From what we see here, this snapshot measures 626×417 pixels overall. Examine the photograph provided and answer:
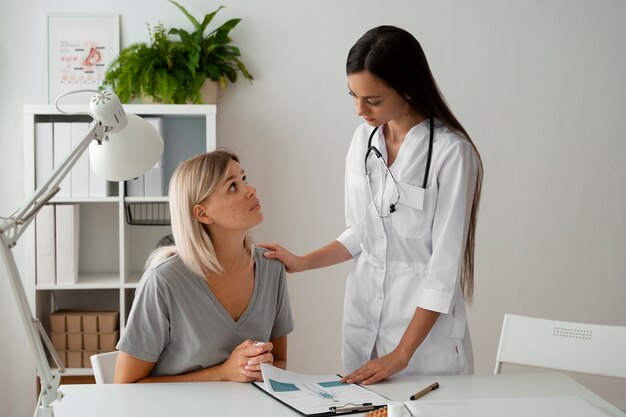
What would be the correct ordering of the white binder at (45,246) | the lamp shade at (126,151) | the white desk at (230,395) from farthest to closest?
the white binder at (45,246), the white desk at (230,395), the lamp shade at (126,151)

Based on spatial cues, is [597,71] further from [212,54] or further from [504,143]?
[212,54]

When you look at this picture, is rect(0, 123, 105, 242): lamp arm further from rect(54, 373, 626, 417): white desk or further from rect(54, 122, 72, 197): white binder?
rect(54, 122, 72, 197): white binder

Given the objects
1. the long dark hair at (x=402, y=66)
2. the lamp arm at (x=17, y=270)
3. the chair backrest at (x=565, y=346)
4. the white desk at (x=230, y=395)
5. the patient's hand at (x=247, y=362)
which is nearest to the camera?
the lamp arm at (x=17, y=270)

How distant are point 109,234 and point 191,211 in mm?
1552

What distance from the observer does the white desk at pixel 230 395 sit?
59.0 inches

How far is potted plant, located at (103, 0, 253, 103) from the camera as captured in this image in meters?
3.09

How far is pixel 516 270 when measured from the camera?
139 inches

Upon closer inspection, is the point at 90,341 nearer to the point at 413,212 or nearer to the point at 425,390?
the point at 413,212

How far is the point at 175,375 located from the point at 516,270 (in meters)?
2.21

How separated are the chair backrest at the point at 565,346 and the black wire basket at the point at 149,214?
1.67m

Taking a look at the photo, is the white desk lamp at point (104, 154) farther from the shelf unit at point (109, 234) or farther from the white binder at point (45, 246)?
the white binder at point (45, 246)

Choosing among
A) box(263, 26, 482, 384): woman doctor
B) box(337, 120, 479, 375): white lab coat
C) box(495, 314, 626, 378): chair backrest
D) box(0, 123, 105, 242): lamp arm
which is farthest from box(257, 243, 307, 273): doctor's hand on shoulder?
box(0, 123, 105, 242): lamp arm

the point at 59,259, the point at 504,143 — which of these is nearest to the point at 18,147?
the point at 59,259

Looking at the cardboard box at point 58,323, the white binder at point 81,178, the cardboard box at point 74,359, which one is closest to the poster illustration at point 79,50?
the white binder at point 81,178
